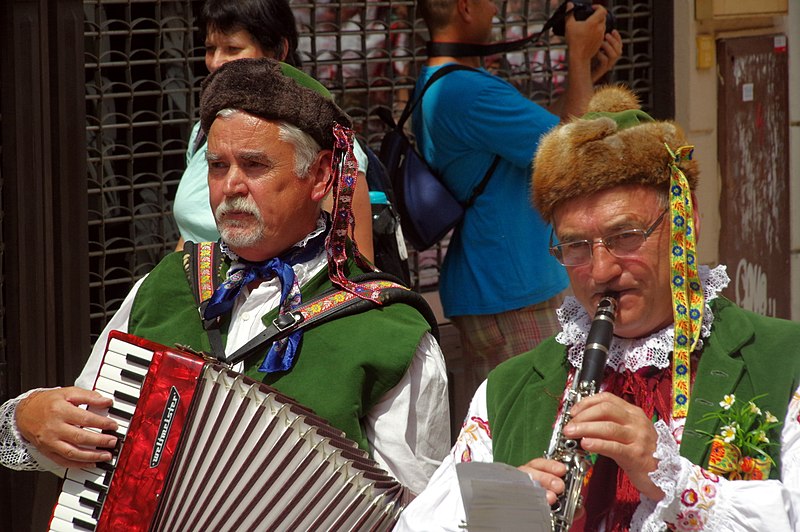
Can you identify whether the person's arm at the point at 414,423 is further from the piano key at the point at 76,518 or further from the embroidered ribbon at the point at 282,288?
the piano key at the point at 76,518

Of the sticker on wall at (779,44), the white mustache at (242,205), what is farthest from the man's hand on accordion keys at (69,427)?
the sticker on wall at (779,44)

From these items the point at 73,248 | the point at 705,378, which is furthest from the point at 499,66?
the point at 705,378

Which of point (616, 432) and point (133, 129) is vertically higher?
point (133, 129)

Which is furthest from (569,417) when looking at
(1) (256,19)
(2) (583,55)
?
(2) (583,55)

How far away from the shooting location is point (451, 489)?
8.38 ft

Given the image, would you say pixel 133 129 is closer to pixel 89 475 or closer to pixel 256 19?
pixel 256 19

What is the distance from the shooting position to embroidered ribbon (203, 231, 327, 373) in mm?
2926

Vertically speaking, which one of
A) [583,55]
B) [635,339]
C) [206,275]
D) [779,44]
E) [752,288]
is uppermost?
[779,44]

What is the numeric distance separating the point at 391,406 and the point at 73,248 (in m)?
2.32

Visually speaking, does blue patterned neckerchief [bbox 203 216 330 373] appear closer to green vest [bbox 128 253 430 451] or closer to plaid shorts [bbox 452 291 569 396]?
green vest [bbox 128 253 430 451]

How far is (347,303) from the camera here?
300cm

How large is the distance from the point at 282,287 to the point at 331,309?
0.13 metres

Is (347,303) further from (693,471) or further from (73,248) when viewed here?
(73,248)

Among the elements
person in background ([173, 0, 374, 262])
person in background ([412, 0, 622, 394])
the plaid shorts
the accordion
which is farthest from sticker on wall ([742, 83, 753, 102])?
the accordion
